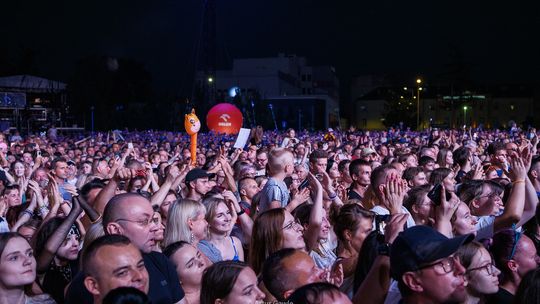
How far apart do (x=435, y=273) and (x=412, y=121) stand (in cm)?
7795

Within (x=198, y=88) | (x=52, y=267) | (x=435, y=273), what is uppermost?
(x=198, y=88)

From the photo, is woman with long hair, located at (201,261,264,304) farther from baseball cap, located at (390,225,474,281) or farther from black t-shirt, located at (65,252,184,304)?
baseball cap, located at (390,225,474,281)

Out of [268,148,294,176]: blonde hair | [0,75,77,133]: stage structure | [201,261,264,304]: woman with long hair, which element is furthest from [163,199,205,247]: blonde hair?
[0,75,77,133]: stage structure

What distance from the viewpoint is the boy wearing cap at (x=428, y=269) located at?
3.30 metres

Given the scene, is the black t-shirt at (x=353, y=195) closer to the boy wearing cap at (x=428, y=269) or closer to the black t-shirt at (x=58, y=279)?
the black t-shirt at (x=58, y=279)

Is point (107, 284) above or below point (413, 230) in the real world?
below

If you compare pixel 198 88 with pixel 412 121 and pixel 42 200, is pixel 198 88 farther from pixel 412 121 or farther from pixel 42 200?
pixel 42 200

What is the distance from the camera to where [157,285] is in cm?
400

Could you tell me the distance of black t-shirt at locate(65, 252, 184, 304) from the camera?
378 centimetres

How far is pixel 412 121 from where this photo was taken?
261 feet

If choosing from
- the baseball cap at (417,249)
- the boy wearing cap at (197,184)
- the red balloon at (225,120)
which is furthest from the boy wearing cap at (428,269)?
the red balloon at (225,120)

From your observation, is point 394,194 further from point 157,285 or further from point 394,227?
point 157,285

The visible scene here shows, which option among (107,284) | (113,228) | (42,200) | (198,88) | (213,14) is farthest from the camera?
(198,88)

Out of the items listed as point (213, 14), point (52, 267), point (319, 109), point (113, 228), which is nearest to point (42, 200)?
point (52, 267)
